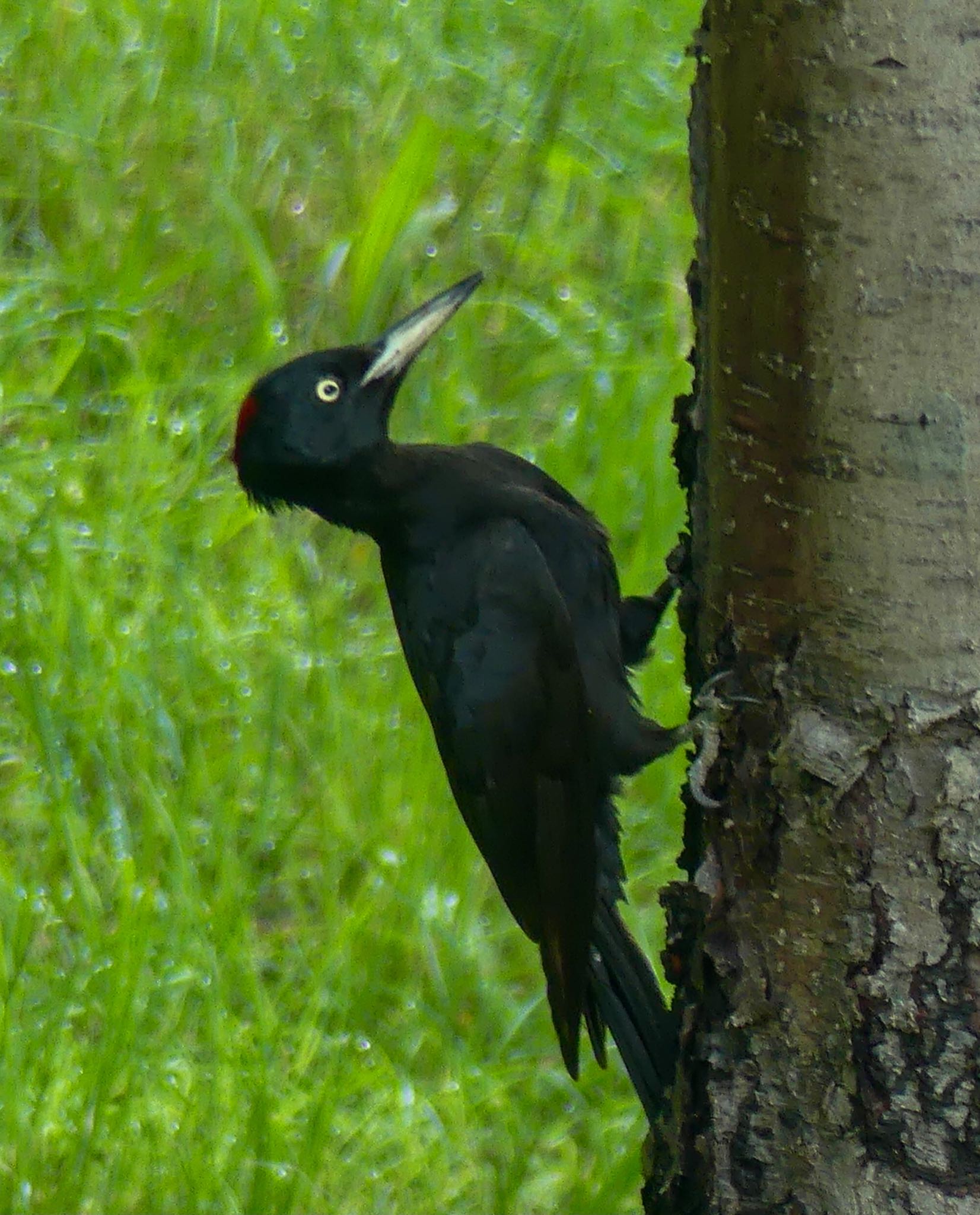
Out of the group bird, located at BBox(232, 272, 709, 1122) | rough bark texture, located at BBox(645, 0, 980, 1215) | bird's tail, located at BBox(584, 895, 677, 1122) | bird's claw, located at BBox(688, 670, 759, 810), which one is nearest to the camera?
rough bark texture, located at BBox(645, 0, 980, 1215)

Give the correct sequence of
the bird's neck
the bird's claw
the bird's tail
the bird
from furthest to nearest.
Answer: the bird's neck, the bird, the bird's tail, the bird's claw

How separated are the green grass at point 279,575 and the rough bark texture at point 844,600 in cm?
102

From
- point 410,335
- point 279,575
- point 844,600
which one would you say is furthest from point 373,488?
point 844,600

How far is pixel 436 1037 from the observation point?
333 cm

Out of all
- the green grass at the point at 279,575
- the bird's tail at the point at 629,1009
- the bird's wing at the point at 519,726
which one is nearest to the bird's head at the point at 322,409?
the bird's wing at the point at 519,726

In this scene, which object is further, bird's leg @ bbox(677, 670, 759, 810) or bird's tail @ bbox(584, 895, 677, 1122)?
bird's tail @ bbox(584, 895, 677, 1122)

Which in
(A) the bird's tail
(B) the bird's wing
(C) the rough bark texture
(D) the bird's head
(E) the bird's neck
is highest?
(C) the rough bark texture

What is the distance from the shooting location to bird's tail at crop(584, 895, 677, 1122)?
274 centimetres

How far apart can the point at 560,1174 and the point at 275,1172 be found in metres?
0.54

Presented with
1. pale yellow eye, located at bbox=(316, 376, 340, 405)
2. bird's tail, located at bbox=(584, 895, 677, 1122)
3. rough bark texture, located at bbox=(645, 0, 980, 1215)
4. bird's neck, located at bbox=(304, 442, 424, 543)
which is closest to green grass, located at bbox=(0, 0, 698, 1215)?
bird's tail, located at bbox=(584, 895, 677, 1122)

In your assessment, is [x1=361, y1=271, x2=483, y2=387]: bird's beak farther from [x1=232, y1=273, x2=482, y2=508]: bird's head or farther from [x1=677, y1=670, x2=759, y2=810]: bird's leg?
[x1=677, y1=670, x2=759, y2=810]: bird's leg

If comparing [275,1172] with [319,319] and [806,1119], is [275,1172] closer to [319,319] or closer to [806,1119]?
[806,1119]

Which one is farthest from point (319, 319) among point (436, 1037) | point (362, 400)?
point (436, 1037)

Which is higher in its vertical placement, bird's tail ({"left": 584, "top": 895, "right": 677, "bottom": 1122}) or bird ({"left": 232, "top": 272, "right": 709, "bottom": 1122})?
bird ({"left": 232, "top": 272, "right": 709, "bottom": 1122})
